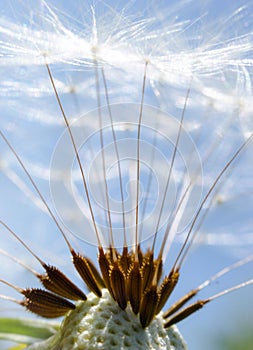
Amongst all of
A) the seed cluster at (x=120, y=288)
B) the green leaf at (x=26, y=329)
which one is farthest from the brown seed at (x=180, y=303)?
the green leaf at (x=26, y=329)

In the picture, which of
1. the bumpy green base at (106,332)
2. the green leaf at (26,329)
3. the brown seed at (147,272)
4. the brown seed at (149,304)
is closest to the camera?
the bumpy green base at (106,332)

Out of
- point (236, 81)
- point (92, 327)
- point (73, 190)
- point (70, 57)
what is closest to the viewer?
point (92, 327)

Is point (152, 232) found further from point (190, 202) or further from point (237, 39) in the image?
point (237, 39)

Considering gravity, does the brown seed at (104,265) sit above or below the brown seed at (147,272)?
above

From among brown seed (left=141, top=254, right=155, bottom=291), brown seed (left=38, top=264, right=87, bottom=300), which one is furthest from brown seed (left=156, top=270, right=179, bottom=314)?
brown seed (left=38, top=264, right=87, bottom=300)

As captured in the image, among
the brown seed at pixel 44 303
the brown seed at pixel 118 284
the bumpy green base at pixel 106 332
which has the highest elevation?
the brown seed at pixel 44 303

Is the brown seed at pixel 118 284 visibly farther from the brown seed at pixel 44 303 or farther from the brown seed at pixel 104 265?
the brown seed at pixel 44 303

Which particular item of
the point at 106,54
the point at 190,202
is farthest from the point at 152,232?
the point at 106,54
